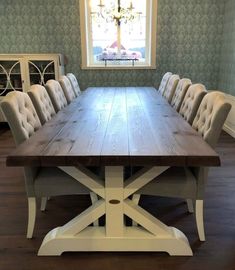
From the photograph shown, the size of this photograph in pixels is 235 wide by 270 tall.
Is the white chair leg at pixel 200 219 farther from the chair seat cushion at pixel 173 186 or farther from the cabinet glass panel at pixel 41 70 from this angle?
the cabinet glass panel at pixel 41 70

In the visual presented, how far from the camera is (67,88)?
10.9 ft

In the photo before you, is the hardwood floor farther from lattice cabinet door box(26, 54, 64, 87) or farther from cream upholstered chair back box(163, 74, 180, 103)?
lattice cabinet door box(26, 54, 64, 87)

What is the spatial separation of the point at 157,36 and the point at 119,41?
2.19ft

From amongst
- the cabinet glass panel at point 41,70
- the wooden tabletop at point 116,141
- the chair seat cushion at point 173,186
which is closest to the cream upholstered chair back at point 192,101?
the wooden tabletop at point 116,141

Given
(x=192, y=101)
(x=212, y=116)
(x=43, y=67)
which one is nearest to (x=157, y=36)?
(x=43, y=67)

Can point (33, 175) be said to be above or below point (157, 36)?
below

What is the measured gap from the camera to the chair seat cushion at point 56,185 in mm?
1662

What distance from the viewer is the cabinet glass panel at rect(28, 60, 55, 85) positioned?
4371 mm

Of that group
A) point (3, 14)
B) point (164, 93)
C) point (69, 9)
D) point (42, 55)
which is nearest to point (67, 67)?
point (42, 55)

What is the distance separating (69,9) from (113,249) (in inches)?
154

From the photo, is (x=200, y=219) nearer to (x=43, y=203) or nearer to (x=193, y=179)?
(x=193, y=179)

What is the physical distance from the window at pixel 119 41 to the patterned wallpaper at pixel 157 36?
12 cm

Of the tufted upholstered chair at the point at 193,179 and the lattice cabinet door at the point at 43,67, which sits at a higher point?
the lattice cabinet door at the point at 43,67

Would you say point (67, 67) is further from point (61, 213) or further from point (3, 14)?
point (61, 213)
